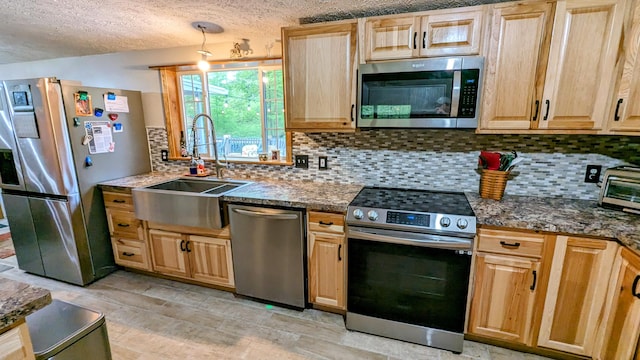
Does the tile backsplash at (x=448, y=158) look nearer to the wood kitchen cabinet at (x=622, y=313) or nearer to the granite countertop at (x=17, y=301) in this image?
the wood kitchen cabinet at (x=622, y=313)

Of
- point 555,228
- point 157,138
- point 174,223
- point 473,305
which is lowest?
point 473,305

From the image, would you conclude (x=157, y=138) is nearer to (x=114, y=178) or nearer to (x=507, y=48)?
(x=114, y=178)

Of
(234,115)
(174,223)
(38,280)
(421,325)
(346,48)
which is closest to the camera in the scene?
(421,325)

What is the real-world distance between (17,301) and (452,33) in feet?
7.75

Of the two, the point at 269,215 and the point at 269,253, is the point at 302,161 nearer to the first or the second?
the point at 269,215

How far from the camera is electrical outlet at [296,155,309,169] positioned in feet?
8.61

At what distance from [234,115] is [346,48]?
1438 millimetres

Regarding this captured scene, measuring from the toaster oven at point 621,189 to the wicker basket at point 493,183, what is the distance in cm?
54

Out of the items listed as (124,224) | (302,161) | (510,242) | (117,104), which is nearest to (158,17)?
(117,104)

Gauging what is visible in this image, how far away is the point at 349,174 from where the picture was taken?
2518mm

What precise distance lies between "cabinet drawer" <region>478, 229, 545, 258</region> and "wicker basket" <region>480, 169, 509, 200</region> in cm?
43

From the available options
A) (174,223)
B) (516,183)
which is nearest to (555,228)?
(516,183)

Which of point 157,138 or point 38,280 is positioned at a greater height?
point 157,138

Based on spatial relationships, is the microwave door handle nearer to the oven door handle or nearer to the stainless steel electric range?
the stainless steel electric range
